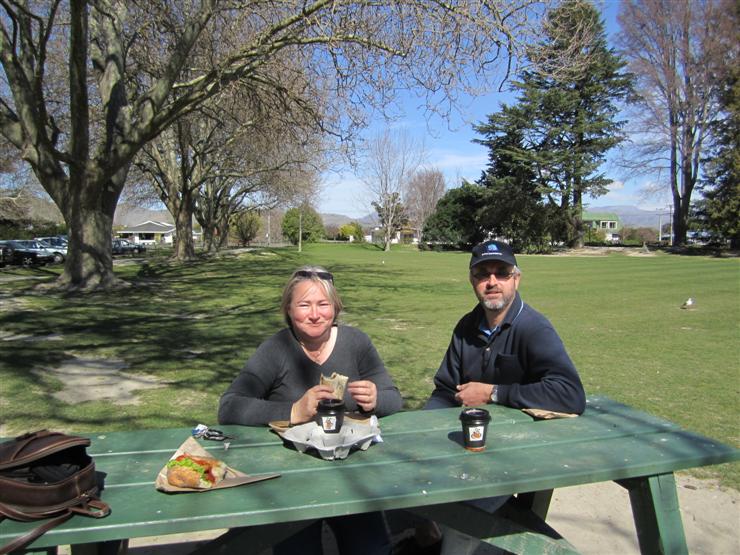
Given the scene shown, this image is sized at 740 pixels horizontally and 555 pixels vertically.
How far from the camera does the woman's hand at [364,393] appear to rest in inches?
104

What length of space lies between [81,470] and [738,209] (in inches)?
1782

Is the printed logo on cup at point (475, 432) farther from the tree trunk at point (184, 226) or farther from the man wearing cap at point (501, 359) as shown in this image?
the tree trunk at point (184, 226)

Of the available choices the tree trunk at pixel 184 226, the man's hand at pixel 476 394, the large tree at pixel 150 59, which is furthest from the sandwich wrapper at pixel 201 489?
the tree trunk at pixel 184 226

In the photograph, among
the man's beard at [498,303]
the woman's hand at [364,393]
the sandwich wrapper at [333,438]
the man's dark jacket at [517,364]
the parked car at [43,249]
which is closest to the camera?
the sandwich wrapper at [333,438]

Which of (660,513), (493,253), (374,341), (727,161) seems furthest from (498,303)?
(727,161)

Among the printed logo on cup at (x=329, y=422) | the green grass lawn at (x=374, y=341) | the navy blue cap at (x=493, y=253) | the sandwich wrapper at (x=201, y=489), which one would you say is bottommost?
the green grass lawn at (x=374, y=341)

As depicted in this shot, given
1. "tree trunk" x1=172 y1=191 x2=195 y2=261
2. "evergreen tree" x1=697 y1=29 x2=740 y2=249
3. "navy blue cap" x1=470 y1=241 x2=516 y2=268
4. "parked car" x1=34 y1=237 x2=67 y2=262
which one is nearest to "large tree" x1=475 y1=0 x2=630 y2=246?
"evergreen tree" x1=697 y1=29 x2=740 y2=249

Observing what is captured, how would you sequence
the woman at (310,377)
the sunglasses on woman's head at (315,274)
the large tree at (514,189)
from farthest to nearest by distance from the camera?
the large tree at (514,189)
the sunglasses on woman's head at (315,274)
the woman at (310,377)

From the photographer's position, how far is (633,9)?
44.9m

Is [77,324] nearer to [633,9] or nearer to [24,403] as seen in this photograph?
[24,403]

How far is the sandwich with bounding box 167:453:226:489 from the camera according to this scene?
1882mm

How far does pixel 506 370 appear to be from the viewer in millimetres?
3035

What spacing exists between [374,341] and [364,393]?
653 cm

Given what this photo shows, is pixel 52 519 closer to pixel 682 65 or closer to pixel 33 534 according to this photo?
pixel 33 534
